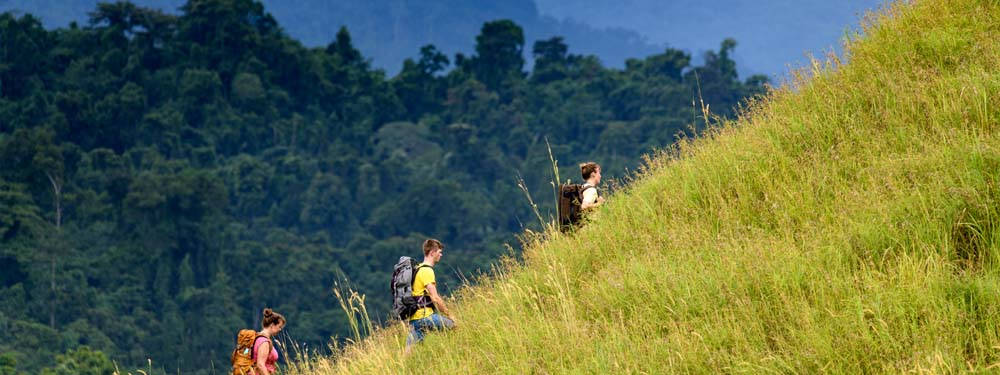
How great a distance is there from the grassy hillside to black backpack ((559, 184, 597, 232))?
243mm

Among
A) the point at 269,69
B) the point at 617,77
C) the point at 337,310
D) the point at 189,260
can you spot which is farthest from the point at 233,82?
the point at 617,77

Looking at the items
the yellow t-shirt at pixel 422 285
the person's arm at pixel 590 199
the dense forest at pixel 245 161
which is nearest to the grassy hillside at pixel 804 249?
the person's arm at pixel 590 199

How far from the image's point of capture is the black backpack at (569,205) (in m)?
9.55

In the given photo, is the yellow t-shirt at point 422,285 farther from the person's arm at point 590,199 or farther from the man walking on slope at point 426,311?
the person's arm at point 590,199

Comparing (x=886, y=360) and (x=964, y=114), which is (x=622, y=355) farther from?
(x=964, y=114)

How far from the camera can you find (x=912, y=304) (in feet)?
20.0

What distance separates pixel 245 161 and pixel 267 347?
77.1 m

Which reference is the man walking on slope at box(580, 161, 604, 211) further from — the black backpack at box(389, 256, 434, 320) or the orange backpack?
the orange backpack

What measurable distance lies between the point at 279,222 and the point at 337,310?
19.6 metres

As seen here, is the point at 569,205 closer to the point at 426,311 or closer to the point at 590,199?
the point at 590,199

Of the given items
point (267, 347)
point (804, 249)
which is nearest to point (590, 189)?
point (804, 249)

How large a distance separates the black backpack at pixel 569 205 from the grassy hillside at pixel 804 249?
0.80 ft

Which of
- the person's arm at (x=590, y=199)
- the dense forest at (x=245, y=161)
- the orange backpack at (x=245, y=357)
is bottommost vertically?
the orange backpack at (x=245, y=357)

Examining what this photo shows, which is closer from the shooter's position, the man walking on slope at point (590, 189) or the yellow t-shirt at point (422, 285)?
the yellow t-shirt at point (422, 285)
